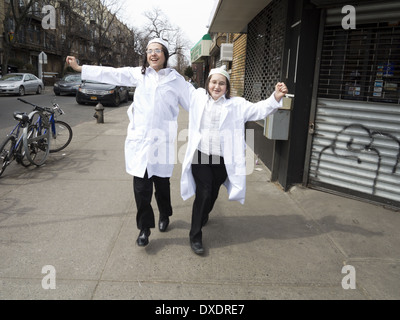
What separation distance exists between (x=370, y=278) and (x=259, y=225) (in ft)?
4.32

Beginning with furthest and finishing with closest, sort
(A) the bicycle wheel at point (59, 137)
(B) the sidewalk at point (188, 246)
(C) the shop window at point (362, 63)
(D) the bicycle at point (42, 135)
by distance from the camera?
(A) the bicycle wheel at point (59, 137), (D) the bicycle at point (42, 135), (C) the shop window at point (362, 63), (B) the sidewalk at point (188, 246)

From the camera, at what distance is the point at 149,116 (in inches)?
125

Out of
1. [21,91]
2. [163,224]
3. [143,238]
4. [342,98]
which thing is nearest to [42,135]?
[163,224]

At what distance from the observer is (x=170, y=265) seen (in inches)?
121

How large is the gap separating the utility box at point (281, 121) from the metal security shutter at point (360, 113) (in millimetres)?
400

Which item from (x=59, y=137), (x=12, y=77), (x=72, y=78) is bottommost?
(x=59, y=137)

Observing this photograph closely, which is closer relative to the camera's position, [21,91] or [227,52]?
[227,52]

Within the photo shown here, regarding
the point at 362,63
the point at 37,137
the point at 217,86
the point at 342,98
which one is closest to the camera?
the point at 217,86

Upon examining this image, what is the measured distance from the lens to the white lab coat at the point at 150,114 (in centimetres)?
319

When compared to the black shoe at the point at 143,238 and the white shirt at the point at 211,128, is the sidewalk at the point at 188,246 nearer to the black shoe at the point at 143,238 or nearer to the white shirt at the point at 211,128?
the black shoe at the point at 143,238

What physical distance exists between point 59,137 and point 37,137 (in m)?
1.19

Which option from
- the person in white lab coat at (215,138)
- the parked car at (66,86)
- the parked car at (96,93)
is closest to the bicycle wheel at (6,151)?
the person in white lab coat at (215,138)

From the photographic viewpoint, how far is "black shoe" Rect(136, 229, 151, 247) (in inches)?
132

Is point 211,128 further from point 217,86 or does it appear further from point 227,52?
point 227,52
